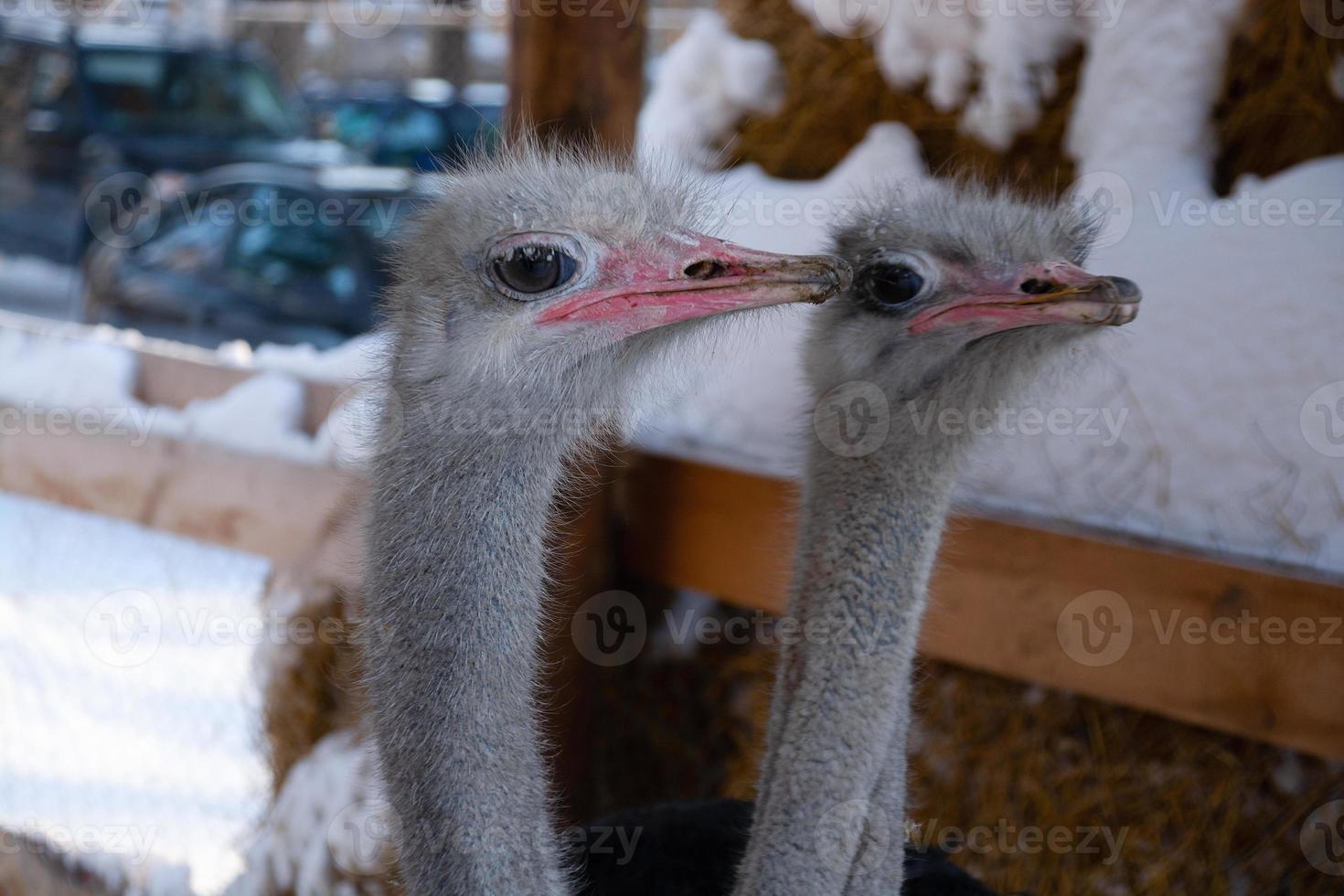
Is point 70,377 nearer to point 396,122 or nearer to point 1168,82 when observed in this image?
point 1168,82

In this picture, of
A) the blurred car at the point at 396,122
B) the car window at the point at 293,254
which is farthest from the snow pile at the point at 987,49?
the blurred car at the point at 396,122

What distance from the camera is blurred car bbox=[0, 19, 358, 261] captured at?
7.68 meters

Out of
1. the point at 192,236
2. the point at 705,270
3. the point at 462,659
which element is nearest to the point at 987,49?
the point at 705,270

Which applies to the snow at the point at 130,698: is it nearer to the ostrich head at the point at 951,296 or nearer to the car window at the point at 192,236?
the ostrich head at the point at 951,296

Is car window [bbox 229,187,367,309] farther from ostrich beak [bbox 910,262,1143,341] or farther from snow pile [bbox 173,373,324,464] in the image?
ostrich beak [bbox 910,262,1143,341]

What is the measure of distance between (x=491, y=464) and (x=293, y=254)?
3.89m

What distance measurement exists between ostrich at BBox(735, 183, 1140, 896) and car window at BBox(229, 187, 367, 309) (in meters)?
3.51

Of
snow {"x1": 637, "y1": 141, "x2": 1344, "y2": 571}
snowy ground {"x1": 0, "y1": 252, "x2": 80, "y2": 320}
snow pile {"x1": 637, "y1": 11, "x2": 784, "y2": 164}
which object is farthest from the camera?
snowy ground {"x1": 0, "y1": 252, "x2": 80, "y2": 320}

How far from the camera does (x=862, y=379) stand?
1428 millimetres

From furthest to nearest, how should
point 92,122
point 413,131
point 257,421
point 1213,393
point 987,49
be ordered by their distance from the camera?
1. point 413,131
2. point 92,122
3. point 987,49
4. point 257,421
5. point 1213,393

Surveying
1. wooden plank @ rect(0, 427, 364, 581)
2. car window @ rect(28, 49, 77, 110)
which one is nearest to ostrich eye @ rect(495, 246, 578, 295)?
wooden plank @ rect(0, 427, 364, 581)

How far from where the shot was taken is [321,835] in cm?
243

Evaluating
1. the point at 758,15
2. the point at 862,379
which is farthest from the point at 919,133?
the point at 862,379

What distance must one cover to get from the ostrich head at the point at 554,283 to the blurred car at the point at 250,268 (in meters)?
3.28
